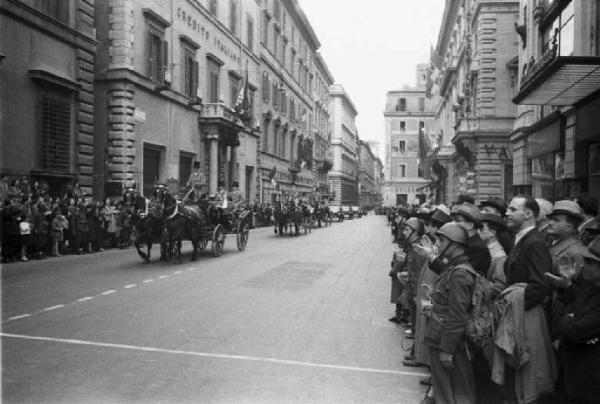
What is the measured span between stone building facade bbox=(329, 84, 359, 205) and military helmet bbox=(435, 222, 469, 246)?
79.1 meters

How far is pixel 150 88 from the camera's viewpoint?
2595 centimetres

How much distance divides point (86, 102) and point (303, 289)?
44.6ft

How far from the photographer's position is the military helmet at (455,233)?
476cm

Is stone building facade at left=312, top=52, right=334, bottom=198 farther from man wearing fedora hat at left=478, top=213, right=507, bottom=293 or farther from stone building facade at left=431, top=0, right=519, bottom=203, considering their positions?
man wearing fedora hat at left=478, top=213, right=507, bottom=293

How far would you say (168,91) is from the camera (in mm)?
27672

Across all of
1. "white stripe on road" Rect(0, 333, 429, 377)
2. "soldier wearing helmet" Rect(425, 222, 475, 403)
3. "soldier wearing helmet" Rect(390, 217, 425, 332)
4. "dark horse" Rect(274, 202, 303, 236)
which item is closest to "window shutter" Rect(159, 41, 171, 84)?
"dark horse" Rect(274, 202, 303, 236)

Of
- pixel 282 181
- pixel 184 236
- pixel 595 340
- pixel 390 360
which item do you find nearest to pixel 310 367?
pixel 390 360

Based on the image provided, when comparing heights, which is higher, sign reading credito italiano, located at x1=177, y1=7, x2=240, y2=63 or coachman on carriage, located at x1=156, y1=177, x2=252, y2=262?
sign reading credito italiano, located at x1=177, y1=7, x2=240, y2=63

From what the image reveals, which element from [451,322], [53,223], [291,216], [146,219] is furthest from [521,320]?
[291,216]

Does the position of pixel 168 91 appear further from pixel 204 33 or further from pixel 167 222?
pixel 167 222

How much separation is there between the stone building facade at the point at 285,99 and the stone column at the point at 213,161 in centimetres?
1117

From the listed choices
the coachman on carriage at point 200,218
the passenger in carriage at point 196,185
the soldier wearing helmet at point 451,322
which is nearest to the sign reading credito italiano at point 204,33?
the coachman on carriage at point 200,218

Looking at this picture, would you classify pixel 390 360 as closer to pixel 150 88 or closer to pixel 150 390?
pixel 150 390

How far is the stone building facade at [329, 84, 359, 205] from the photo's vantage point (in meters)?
88.8
